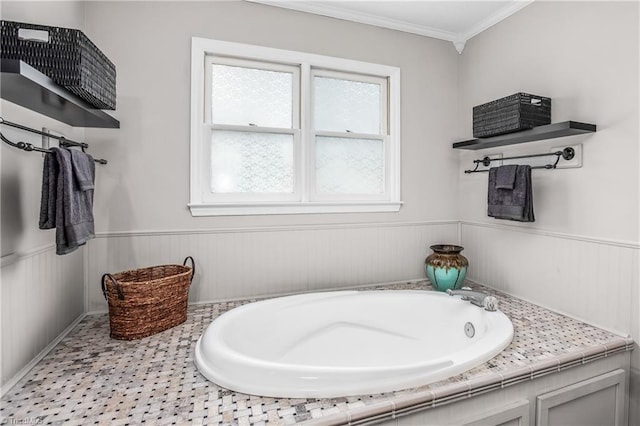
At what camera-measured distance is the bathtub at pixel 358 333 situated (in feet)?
4.55

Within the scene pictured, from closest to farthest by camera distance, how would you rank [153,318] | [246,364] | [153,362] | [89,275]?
[246,364] < [153,362] < [153,318] < [89,275]

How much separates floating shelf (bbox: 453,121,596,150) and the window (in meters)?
0.56

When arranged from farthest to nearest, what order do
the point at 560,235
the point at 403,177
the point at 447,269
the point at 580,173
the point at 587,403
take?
the point at 403,177, the point at 447,269, the point at 560,235, the point at 580,173, the point at 587,403

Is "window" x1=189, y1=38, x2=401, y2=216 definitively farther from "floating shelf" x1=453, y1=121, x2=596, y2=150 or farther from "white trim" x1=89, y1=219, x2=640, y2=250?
"floating shelf" x1=453, y1=121, x2=596, y2=150

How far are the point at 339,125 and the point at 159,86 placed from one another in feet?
3.88

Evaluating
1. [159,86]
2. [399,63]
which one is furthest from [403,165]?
[159,86]

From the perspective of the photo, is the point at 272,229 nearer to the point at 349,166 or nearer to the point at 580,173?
the point at 349,166

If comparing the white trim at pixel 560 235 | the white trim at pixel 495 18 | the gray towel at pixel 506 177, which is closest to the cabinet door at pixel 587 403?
the white trim at pixel 560 235

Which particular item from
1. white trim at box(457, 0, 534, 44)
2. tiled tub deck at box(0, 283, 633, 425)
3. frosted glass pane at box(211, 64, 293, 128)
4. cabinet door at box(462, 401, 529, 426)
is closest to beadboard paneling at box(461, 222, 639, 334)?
tiled tub deck at box(0, 283, 633, 425)

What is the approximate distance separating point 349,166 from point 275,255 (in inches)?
33.1

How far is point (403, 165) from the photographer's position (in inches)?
103

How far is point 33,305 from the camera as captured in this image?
145 centimetres

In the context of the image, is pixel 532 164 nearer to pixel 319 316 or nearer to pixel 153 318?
pixel 319 316

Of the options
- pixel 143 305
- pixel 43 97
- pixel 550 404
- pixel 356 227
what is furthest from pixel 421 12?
pixel 143 305
